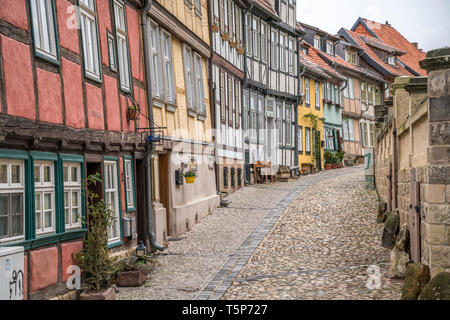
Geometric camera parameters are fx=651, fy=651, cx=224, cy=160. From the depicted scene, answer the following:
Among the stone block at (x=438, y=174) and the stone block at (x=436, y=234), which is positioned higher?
the stone block at (x=438, y=174)

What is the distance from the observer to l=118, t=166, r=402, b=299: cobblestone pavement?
9.03 meters

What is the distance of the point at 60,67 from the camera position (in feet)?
28.7

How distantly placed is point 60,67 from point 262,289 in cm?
411

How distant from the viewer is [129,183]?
Answer: 11.8 metres

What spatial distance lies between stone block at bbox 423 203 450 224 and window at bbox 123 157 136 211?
5.81 metres

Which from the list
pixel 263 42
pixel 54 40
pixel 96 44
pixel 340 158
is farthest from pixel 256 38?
pixel 54 40

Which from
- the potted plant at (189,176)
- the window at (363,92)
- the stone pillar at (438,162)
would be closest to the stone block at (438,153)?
the stone pillar at (438,162)

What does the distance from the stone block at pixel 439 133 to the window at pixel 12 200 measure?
15.5ft

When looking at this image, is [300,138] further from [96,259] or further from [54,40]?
[54,40]

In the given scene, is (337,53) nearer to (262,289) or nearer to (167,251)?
(167,251)

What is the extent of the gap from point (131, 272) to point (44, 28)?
3.70 metres

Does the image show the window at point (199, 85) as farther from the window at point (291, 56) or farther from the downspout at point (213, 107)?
the window at point (291, 56)

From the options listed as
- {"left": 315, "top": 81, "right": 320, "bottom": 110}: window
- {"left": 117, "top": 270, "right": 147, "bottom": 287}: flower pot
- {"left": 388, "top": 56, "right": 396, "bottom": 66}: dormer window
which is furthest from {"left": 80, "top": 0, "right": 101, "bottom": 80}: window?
{"left": 388, "top": 56, "right": 396, "bottom": 66}: dormer window

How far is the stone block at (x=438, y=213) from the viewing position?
7.23 m
